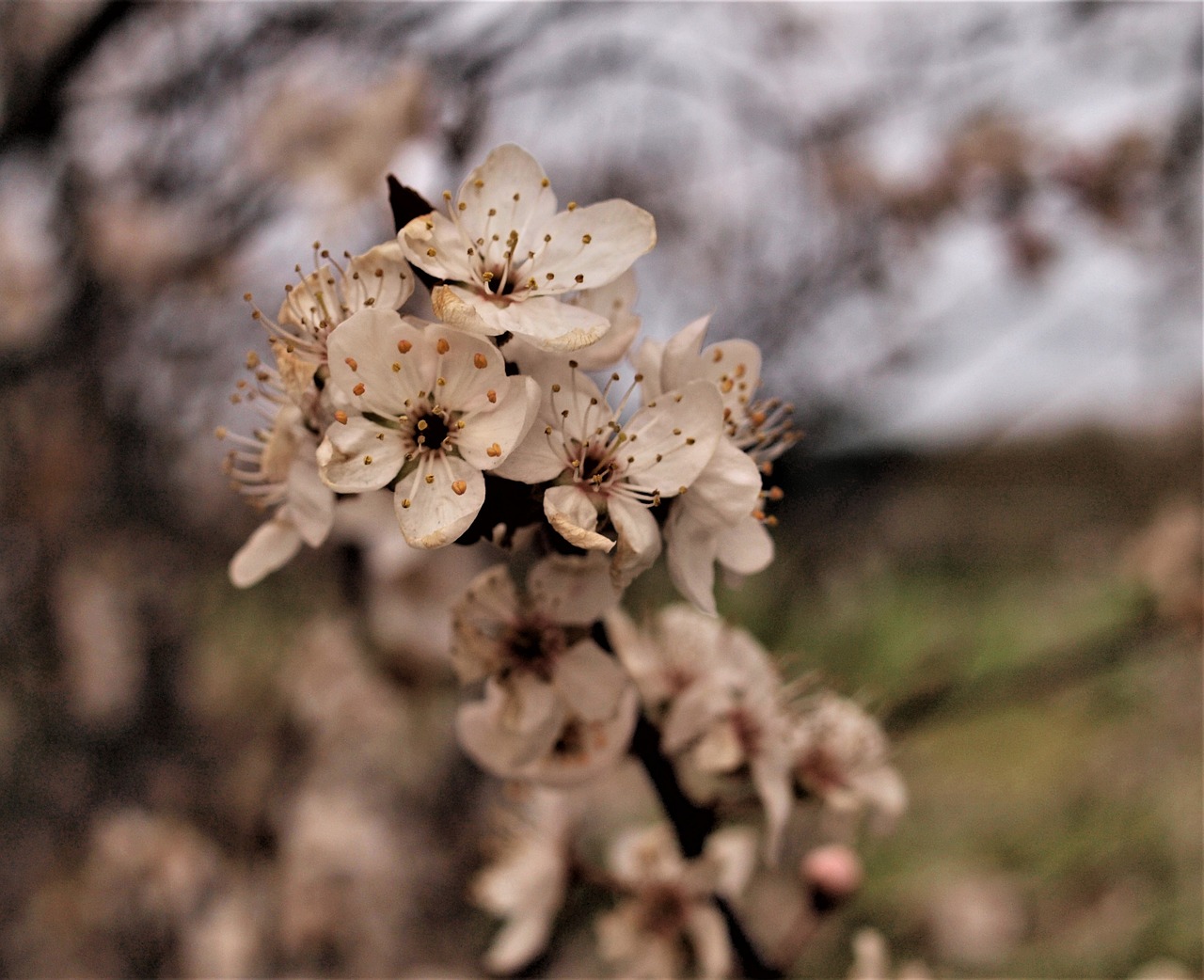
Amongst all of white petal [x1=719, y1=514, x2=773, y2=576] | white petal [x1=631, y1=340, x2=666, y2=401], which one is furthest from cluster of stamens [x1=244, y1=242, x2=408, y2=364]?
white petal [x1=719, y1=514, x2=773, y2=576]

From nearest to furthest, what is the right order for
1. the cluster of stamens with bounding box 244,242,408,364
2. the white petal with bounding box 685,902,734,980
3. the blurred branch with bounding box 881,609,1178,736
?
1. the cluster of stamens with bounding box 244,242,408,364
2. the white petal with bounding box 685,902,734,980
3. the blurred branch with bounding box 881,609,1178,736

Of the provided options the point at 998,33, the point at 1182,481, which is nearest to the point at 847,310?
the point at 998,33

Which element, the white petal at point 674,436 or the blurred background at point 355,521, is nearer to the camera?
→ the white petal at point 674,436

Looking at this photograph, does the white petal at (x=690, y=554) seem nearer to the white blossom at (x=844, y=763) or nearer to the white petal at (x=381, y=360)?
the white petal at (x=381, y=360)

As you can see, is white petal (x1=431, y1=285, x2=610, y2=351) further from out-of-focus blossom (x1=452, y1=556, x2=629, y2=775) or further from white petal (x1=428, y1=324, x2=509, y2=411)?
out-of-focus blossom (x1=452, y1=556, x2=629, y2=775)

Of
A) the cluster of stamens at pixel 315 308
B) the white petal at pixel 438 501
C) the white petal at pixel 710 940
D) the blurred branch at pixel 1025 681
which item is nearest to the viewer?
the white petal at pixel 438 501

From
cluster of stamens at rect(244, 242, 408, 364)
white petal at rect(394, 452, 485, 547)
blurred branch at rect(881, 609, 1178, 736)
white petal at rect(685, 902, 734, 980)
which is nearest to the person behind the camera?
white petal at rect(394, 452, 485, 547)

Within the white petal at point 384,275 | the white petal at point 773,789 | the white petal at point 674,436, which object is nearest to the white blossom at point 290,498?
the white petal at point 384,275

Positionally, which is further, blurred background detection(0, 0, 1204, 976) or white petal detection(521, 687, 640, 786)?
blurred background detection(0, 0, 1204, 976)

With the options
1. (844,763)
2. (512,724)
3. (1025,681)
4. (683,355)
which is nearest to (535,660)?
(512,724)
